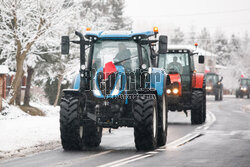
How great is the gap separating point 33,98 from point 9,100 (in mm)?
13754

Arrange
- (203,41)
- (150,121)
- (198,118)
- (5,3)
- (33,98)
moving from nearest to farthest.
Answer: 1. (150,121)
2. (198,118)
3. (5,3)
4. (33,98)
5. (203,41)

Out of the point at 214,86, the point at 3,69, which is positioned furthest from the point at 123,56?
the point at 214,86

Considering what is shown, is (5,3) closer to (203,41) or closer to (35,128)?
(35,128)

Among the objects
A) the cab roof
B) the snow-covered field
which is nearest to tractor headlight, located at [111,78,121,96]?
the cab roof

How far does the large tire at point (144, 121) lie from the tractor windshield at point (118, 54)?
1.16 meters

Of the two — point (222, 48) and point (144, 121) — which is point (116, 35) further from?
point (222, 48)

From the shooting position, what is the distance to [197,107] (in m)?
21.2

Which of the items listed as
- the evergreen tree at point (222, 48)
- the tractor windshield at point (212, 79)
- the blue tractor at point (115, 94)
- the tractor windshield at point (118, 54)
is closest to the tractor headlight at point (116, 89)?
the blue tractor at point (115, 94)

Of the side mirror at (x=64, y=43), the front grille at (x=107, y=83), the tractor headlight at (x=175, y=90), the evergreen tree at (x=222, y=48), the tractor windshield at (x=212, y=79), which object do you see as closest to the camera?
the front grille at (x=107, y=83)

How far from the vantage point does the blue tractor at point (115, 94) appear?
12.1 metres

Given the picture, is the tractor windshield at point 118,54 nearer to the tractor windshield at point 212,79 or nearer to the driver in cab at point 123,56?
the driver in cab at point 123,56

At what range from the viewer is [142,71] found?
42.4 ft

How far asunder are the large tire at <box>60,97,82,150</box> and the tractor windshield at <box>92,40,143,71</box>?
1.33m

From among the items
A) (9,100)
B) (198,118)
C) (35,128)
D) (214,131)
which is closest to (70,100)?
(35,128)
